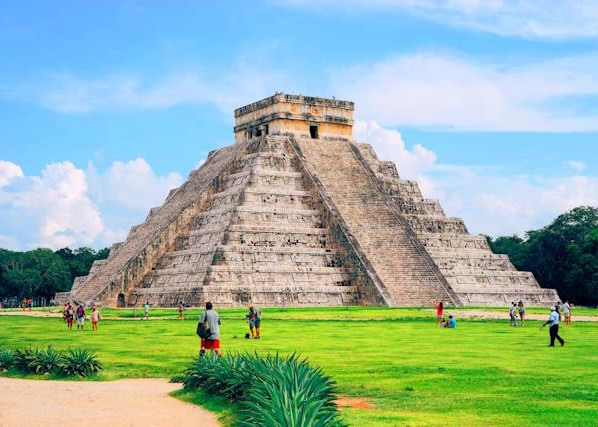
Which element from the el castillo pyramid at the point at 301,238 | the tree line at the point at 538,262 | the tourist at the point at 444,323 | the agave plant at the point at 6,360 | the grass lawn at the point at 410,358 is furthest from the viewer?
the tree line at the point at 538,262

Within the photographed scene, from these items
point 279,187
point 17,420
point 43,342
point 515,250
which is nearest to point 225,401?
point 17,420

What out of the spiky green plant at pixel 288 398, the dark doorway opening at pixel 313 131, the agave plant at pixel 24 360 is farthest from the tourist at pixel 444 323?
the dark doorway opening at pixel 313 131

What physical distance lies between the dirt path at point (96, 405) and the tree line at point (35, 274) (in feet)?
231

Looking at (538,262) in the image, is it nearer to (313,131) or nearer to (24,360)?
(313,131)

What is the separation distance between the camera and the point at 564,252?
6969cm

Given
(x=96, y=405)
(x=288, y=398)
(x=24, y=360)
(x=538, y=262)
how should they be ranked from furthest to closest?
1. (x=538, y=262)
2. (x=24, y=360)
3. (x=96, y=405)
4. (x=288, y=398)

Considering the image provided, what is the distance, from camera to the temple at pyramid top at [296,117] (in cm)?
5422

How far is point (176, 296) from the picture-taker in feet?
142

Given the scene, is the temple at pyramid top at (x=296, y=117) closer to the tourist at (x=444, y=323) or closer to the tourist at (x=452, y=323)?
the tourist at (x=444, y=323)

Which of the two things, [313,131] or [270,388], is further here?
[313,131]

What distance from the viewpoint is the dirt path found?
11.9 meters

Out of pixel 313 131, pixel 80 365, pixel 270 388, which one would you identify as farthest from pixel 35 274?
pixel 270 388

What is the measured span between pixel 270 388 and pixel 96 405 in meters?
4.19

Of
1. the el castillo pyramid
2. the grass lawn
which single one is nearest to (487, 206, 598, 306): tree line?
the el castillo pyramid
